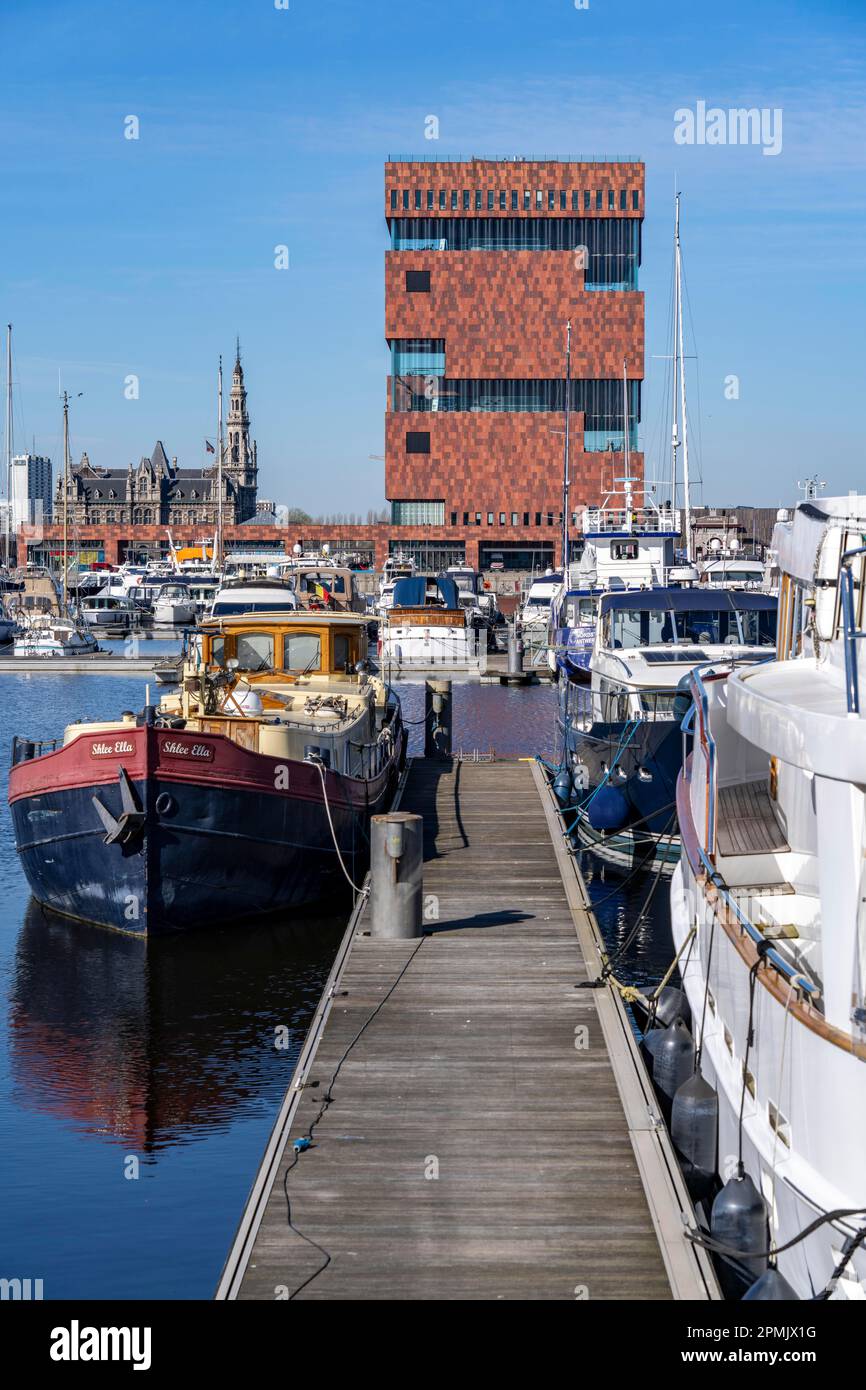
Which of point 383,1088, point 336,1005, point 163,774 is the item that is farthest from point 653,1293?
point 163,774

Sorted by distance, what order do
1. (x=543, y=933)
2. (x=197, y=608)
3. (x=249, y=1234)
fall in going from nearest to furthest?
1. (x=249, y=1234)
2. (x=543, y=933)
3. (x=197, y=608)

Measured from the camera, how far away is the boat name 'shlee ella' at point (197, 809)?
20.1 metres

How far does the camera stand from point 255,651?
1045 inches

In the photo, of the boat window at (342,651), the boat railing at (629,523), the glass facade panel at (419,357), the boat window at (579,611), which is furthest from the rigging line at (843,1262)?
the glass facade panel at (419,357)

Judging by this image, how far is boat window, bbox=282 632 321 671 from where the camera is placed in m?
26.8

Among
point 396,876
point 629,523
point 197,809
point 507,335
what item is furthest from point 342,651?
point 507,335

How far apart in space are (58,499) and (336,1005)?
187 metres

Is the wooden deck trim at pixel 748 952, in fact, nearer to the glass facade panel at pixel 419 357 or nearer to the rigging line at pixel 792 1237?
the rigging line at pixel 792 1237

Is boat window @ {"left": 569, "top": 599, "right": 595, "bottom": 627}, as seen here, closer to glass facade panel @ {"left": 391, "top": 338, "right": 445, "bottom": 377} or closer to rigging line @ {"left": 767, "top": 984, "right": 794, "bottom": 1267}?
rigging line @ {"left": 767, "top": 984, "right": 794, "bottom": 1267}

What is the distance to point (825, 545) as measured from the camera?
1272 cm

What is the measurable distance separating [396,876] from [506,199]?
99143 mm

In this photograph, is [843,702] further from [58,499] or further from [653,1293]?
[58,499]

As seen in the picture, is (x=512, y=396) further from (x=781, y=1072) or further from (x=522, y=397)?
(x=781, y=1072)
